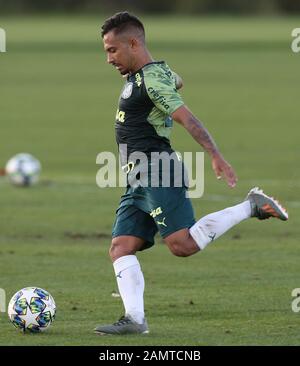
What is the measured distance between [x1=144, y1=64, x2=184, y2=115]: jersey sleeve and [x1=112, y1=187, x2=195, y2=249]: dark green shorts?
72 cm

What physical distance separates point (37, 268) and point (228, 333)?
4.27 metres

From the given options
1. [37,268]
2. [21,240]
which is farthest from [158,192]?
[21,240]

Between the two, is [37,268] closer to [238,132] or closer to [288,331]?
[288,331]

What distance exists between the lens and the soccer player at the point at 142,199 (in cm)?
1083

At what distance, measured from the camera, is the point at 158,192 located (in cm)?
1086

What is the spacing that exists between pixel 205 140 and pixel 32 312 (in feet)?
6.69

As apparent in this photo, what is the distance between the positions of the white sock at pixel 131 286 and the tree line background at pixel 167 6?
103887mm

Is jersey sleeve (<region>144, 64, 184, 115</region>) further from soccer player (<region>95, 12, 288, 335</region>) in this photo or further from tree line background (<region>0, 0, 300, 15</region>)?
tree line background (<region>0, 0, 300, 15</region>)

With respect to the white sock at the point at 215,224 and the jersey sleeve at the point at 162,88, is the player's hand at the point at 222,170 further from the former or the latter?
the white sock at the point at 215,224

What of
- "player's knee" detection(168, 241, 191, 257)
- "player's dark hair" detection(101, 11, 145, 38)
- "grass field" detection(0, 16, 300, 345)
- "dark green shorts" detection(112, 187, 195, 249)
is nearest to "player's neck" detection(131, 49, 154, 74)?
"player's dark hair" detection(101, 11, 145, 38)

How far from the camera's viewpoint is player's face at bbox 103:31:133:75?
10.9 meters

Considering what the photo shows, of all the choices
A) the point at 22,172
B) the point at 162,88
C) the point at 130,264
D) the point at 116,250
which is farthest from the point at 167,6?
the point at 162,88

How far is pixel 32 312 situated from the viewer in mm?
10906

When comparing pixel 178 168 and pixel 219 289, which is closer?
pixel 178 168
